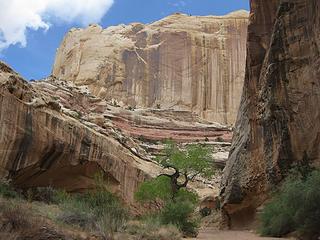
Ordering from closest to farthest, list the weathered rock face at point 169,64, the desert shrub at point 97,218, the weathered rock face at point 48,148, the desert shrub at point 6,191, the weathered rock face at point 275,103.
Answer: the desert shrub at point 97,218
the weathered rock face at point 275,103
the desert shrub at point 6,191
the weathered rock face at point 48,148
the weathered rock face at point 169,64

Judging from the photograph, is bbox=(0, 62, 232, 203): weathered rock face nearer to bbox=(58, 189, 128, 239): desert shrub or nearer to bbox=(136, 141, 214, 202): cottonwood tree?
bbox=(136, 141, 214, 202): cottonwood tree

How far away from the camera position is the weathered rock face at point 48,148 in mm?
22266

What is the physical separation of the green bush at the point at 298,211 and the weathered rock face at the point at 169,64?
6660cm

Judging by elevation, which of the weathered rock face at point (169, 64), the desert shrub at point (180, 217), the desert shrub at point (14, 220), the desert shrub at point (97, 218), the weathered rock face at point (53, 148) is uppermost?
the weathered rock face at point (169, 64)

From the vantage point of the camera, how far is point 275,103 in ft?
66.6

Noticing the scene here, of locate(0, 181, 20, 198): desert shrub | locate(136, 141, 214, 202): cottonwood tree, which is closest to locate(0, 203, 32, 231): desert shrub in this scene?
locate(0, 181, 20, 198): desert shrub

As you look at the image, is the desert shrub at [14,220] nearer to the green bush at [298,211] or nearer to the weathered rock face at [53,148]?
the green bush at [298,211]

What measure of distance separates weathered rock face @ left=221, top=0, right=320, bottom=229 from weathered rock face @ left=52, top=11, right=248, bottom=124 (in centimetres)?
5862

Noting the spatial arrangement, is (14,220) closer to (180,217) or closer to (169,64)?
(180,217)

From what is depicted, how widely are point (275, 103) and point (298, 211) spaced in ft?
24.6

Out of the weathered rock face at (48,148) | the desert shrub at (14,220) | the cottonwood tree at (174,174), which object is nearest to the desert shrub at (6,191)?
the weathered rock face at (48,148)

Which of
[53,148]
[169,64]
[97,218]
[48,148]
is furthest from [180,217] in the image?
[169,64]

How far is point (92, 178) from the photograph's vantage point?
2892 cm

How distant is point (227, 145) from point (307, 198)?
4870cm
